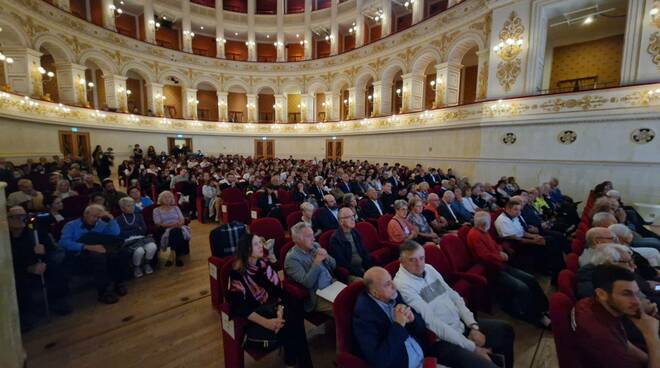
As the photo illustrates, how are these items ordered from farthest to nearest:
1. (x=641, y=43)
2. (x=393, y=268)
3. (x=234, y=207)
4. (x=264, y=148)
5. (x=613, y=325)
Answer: (x=264, y=148)
(x=641, y=43)
(x=234, y=207)
(x=393, y=268)
(x=613, y=325)

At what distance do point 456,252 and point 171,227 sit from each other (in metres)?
3.76

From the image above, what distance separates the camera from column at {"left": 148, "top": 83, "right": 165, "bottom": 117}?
16.7 m

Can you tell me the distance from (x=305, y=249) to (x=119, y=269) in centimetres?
243

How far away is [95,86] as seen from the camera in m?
15.7

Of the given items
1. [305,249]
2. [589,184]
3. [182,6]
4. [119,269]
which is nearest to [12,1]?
[182,6]

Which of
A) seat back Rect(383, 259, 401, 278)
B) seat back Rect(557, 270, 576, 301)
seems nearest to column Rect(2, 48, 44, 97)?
seat back Rect(383, 259, 401, 278)

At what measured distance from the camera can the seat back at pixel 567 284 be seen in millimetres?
1947

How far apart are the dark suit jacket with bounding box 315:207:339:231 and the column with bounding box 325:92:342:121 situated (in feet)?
50.0

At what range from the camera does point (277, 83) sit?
787 inches

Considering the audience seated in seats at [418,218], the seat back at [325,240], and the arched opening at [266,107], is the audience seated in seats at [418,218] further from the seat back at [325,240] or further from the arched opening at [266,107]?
the arched opening at [266,107]

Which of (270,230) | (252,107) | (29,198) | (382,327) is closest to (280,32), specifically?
(252,107)

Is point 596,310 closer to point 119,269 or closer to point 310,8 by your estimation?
point 119,269

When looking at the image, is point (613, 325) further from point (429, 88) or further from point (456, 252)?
point (429, 88)

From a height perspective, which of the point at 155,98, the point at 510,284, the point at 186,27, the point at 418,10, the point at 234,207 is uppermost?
the point at 186,27
